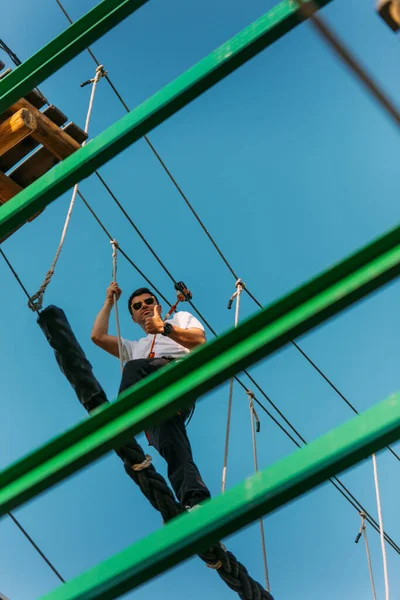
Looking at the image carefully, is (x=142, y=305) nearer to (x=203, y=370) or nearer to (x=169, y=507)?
(x=169, y=507)

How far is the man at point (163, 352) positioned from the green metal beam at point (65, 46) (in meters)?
2.27

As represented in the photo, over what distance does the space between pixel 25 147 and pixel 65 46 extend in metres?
0.89

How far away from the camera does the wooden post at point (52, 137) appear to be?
14.6 ft

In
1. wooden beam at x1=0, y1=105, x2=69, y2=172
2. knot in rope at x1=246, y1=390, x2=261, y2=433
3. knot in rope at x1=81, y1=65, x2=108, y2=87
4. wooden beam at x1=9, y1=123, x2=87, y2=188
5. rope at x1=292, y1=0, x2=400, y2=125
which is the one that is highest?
knot in rope at x1=81, y1=65, x2=108, y2=87

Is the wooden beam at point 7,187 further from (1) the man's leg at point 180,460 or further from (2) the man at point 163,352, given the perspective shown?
(1) the man's leg at point 180,460

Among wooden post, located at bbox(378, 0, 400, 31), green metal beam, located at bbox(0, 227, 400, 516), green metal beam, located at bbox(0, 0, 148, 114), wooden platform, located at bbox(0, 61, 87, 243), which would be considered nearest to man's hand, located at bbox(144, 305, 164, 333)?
wooden platform, located at bbox(0, 61, 87, 243)

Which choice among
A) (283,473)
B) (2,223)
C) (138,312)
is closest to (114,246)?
(138,312)

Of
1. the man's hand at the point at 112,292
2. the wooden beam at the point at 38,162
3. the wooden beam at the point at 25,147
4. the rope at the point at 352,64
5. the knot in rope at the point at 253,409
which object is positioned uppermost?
the wooden beam at the point at 25,147

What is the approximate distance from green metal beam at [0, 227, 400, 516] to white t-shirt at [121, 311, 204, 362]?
3187 millimetres

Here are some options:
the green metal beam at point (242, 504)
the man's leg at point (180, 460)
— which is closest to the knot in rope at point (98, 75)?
the man's leg at point (180, 460)

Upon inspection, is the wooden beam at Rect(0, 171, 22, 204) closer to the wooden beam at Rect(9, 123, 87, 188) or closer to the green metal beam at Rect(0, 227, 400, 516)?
the wooden beam at Rect(9, 123, 87, 188)

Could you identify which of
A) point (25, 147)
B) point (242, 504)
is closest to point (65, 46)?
point (25, 147)

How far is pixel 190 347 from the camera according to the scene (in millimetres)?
5832

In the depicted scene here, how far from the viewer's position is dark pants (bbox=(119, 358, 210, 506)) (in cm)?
531
